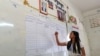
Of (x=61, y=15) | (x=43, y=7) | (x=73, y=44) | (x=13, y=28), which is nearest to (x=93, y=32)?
(x=73, y=44)

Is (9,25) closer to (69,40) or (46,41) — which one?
(46,41)

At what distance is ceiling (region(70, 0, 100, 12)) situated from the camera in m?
1.84

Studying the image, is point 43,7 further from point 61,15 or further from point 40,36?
point 61,15

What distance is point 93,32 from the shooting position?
2057 mm

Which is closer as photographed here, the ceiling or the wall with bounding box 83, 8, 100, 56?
the ceiling

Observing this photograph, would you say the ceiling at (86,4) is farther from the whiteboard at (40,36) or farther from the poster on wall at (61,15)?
the whiteboard at (40,36)

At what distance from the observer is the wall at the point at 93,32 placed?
201 centimetres

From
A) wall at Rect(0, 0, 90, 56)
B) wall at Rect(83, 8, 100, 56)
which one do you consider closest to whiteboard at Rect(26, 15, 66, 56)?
wall at Rect(0, 0, 90, 56)

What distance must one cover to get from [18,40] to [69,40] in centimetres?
82

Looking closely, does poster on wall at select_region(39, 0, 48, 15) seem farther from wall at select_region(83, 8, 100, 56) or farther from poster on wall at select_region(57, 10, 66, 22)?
wall at select_region(83, 8, 100, 56)

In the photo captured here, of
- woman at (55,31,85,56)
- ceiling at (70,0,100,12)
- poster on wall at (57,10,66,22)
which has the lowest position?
woman at (55,31,85,56)

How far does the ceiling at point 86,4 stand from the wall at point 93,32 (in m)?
0.09

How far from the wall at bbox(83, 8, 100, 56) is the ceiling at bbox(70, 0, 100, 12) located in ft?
0.30

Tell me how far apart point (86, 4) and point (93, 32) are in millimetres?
506
